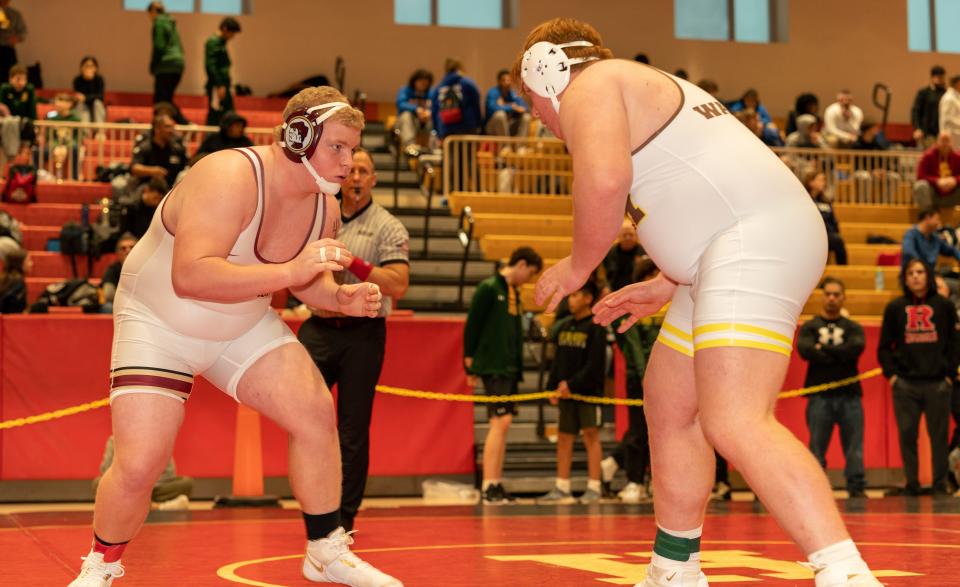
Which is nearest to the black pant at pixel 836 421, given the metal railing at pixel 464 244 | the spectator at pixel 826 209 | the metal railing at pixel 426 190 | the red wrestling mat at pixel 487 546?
the red wrestling mat at pixel 487 546

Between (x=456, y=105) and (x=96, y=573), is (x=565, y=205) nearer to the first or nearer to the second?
(x=456, y=105)

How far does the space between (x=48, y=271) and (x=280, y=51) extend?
852 centimetres


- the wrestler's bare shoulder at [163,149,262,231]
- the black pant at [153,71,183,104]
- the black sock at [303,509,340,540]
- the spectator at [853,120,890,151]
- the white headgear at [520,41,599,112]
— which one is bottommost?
the black sock at [303,509,340,540]

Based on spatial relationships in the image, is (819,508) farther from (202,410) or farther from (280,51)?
(280,51)

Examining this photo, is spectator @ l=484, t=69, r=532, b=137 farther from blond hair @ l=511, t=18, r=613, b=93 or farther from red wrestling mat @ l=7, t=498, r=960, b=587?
blond hair @ l=511, t=18, r=613, b=93

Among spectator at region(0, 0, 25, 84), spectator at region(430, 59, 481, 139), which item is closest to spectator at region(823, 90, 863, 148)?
spectator at region(430, 59, 481, 139)

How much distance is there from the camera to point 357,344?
6.79 m

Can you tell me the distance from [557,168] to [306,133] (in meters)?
12.9

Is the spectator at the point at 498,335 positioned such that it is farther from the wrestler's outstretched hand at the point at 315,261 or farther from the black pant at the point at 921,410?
the wrestler's outstretched hand at the point at 315,261

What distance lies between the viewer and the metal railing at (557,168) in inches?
645

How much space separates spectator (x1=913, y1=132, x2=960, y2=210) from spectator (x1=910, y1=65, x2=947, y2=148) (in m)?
2.55

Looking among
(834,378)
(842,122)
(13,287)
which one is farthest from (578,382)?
(842,122)

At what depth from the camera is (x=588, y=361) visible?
10.5m

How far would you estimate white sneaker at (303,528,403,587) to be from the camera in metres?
4.62
